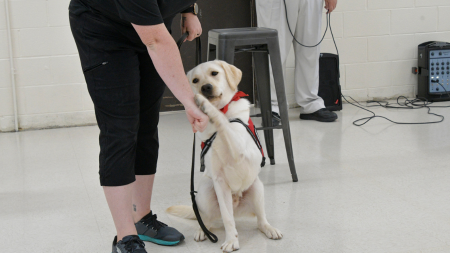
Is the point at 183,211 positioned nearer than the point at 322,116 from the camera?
Yes

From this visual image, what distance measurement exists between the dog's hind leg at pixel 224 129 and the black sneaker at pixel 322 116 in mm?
1994

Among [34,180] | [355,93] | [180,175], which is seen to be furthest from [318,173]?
[355,93]

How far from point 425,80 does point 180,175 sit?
2.70 m

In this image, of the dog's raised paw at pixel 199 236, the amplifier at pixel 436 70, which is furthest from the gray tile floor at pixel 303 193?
the amplifier at pixel 436 70

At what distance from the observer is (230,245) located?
60.0 inches

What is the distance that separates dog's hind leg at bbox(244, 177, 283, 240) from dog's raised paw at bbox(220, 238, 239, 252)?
15 centimetres

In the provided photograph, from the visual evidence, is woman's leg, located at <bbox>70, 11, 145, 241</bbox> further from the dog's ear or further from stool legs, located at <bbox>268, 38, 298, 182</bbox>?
stool legs, located at <bbox>268, 38, 298, 182</bbox>

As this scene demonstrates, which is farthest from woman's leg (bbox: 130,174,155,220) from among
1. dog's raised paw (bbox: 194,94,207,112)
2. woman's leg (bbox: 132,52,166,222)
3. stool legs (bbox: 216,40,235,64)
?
stool legs (bbox: 216,40,235,64)

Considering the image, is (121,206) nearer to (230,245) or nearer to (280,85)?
(230,245)

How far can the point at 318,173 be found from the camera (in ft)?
7.47

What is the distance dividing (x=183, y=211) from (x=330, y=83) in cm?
233

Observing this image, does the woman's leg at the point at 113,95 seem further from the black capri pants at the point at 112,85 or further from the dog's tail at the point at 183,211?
the dog's tail at the point at 183,211

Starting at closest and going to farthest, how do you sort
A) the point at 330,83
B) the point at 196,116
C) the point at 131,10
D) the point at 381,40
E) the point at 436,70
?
the point at 131,10 < the point at 196,116 < the point at 330,83 < the point at 436,70 < the point at 381,40

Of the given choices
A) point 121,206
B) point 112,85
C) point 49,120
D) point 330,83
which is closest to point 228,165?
point 121,206
